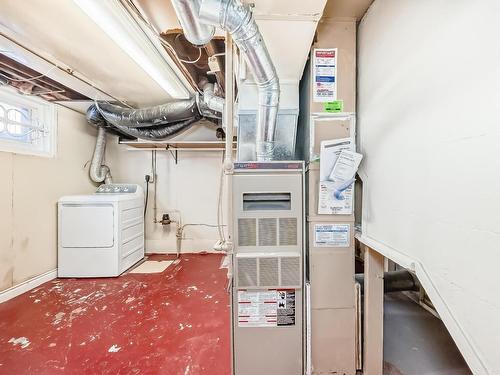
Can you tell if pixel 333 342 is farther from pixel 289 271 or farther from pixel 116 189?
pixel 116 189

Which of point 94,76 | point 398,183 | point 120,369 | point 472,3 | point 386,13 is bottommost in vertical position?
point 120,369

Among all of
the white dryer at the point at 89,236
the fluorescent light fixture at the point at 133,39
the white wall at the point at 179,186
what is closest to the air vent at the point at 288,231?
the fluorescent light fixture at the point at 133,39

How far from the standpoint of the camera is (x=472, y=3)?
749 millimetres

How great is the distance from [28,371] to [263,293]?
1.67 m

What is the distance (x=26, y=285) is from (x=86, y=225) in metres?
0.85

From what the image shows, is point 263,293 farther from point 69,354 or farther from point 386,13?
point 386,13

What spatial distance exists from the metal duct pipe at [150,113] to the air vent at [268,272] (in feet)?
7.28

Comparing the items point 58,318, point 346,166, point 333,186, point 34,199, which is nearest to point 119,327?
point 58,318

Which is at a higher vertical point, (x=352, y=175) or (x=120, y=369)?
(x=352, y=175)

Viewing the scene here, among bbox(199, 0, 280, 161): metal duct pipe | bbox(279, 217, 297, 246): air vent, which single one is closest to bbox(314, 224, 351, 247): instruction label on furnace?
bbox(279, 217, 297, 246): air vent

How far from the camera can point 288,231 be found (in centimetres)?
149

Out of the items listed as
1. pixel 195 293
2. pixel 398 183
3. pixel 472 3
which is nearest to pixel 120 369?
pixel 195 293

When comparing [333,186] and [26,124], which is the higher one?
[26,124]

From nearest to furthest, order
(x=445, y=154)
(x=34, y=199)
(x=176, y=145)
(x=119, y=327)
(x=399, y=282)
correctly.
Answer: (x=445, y=154), (x=119, y=327), (x=399, y=282), (x=34, y=199), (x=176, y=145)
